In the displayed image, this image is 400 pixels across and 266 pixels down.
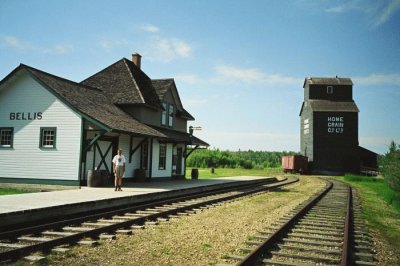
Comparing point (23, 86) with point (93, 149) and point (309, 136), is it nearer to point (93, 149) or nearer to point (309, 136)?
point (93, 149)

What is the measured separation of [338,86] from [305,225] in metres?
48.5

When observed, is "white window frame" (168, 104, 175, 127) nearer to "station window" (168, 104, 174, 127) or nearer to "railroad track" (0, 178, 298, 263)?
"station window" (168, 104, 174, 127)

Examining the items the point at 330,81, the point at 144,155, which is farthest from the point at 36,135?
the point at 330,81

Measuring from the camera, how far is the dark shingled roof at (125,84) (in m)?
23.3

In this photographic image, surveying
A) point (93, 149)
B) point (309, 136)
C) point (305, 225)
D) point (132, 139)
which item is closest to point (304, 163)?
point (309, 136)

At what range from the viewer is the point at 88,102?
19328 mm

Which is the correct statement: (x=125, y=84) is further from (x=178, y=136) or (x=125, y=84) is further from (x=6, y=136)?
(x=6, y=136)

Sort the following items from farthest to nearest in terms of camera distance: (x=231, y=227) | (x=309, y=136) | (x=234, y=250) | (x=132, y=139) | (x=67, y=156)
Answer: (x=309, y=136) → (x=132, y=139) → (x=67, y=156) → (x=231, y=227) → (x=234, y=250)

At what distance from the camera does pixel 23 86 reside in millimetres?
18547

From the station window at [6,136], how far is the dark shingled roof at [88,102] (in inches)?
123

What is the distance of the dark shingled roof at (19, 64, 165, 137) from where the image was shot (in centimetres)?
1734

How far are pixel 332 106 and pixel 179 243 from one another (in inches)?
1938

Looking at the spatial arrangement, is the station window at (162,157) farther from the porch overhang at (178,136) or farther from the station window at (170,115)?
the station window at (170,115)

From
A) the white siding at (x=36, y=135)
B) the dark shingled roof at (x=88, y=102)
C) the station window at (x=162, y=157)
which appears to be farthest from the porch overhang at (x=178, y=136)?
the white siding at (x=36, y=135)
